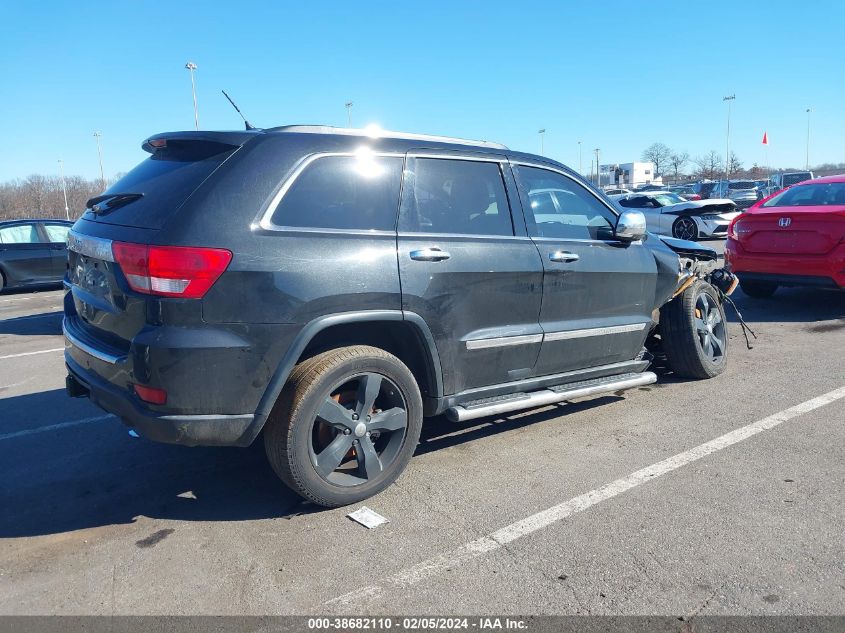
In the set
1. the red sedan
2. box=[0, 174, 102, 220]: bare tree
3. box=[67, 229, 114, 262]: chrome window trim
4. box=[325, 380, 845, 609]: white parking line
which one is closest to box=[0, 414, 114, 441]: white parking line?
box=[67, 229, 114, 262]: chrome window trim

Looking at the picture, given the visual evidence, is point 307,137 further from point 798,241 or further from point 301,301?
point 798,241

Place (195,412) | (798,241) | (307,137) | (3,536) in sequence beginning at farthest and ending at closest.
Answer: (798,241) → (307,137) → (3,536) → (195,412)

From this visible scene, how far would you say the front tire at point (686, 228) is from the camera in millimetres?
18578

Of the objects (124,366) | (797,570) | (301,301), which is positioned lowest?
(797,570)

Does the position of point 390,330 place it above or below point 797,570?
above

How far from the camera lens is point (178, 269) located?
2.95 metres

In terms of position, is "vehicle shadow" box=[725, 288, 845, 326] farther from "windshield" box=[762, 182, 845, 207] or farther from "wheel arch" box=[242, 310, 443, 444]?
"wheel arch" box=[242, 310, 443, 444]

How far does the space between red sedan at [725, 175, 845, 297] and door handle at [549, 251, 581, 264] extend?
494cm

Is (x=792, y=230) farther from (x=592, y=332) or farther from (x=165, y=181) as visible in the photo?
(x=165, y=181)

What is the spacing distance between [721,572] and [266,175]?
270 cm

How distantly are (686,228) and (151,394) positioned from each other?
18145mm

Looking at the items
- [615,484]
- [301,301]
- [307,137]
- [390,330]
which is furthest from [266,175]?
[615,484]

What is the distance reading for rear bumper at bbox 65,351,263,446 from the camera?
3033mm

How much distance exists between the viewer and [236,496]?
11.9 feet
